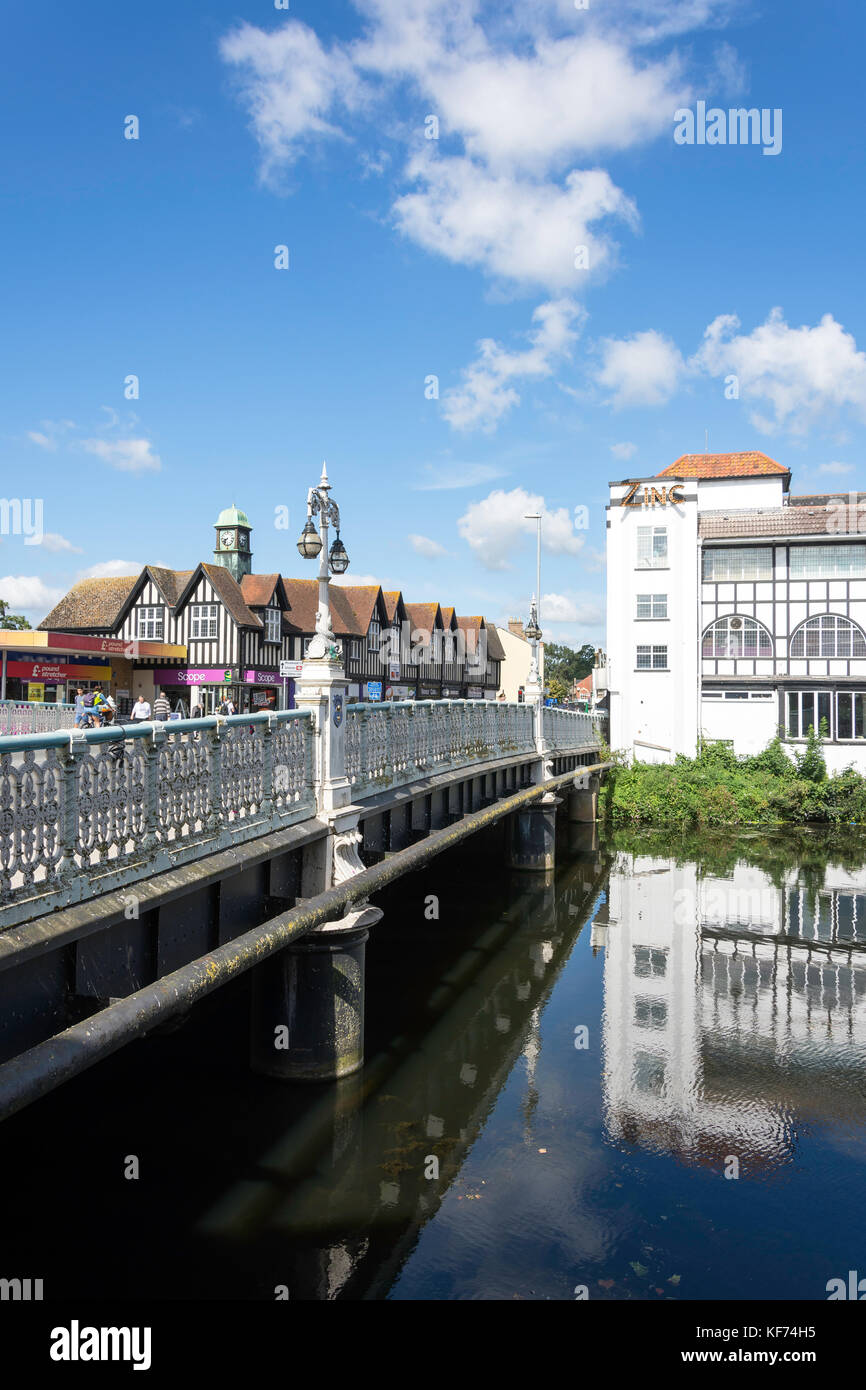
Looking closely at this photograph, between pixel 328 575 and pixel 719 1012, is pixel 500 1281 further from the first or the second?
pixel 719 1012

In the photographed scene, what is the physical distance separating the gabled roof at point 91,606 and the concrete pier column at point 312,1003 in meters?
39.3

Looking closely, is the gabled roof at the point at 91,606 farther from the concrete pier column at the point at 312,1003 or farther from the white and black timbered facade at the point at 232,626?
the concrete pier column at the point at 312,1003

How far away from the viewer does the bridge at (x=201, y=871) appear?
5.55 meters

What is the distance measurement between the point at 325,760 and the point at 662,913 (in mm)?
14098

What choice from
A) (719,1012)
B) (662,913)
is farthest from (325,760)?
(662,913)

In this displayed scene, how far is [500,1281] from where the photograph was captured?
7570 millimetres

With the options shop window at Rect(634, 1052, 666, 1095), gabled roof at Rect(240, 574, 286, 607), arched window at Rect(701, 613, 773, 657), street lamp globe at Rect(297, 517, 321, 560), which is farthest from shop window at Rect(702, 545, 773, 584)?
street lamp globe at Rect(297, 517, 321, 560)

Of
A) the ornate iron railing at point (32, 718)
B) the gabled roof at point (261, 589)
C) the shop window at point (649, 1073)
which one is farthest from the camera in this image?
the gabled roof at point (261, 589)

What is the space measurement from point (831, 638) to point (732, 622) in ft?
12.7

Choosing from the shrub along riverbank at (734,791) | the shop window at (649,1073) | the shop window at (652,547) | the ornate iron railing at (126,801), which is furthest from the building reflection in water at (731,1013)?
the shop window at (652,547)

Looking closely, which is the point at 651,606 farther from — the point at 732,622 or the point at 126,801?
the point at 126,801

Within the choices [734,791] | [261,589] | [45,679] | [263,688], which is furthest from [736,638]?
[45,679]

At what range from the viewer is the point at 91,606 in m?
48.4

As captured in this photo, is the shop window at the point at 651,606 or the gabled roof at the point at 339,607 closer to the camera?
the shop window at the point at 651,606
